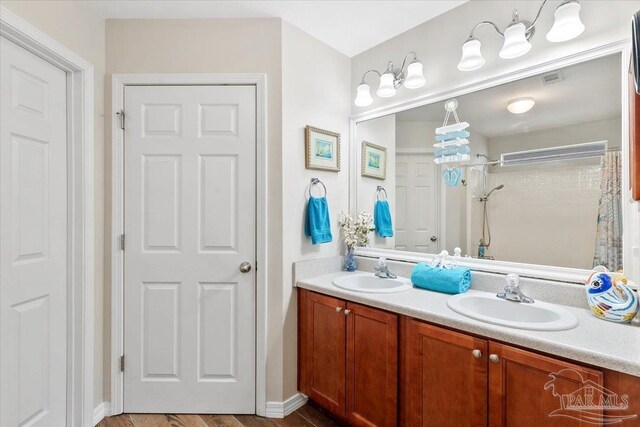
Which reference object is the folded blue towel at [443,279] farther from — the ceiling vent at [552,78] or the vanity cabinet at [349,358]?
the ceiling vent at [552,78]

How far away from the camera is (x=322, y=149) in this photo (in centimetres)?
210

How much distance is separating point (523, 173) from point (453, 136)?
428 millimetres

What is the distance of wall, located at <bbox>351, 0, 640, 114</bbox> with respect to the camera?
4.35 feet

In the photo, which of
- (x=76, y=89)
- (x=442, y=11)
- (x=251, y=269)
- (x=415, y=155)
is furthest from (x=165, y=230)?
(x=442, y=11)

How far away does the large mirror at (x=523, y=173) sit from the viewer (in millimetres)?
1359

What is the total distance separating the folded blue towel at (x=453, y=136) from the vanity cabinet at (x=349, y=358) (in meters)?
1.10

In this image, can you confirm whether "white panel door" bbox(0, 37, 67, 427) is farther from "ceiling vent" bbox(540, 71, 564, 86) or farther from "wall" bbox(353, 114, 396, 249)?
"ceiling vent" bbox(540, 71, 564, 86)

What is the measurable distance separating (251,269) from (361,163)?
113 cm

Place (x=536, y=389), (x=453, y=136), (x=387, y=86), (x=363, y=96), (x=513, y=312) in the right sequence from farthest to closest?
(x=363, y=96)
(x=387, y=86)
(x=453, y=136)
(x=513, y=312)
(x=536, y=389)

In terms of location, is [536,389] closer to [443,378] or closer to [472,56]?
[443,378]

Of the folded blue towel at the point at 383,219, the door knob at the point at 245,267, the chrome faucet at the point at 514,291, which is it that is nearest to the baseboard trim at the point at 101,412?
the door knob at the point at 245,267

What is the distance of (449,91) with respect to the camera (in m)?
1.82

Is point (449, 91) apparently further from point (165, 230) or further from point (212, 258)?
point (165, 230)

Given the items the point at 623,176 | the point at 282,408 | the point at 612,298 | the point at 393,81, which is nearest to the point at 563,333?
the point at 612,298
